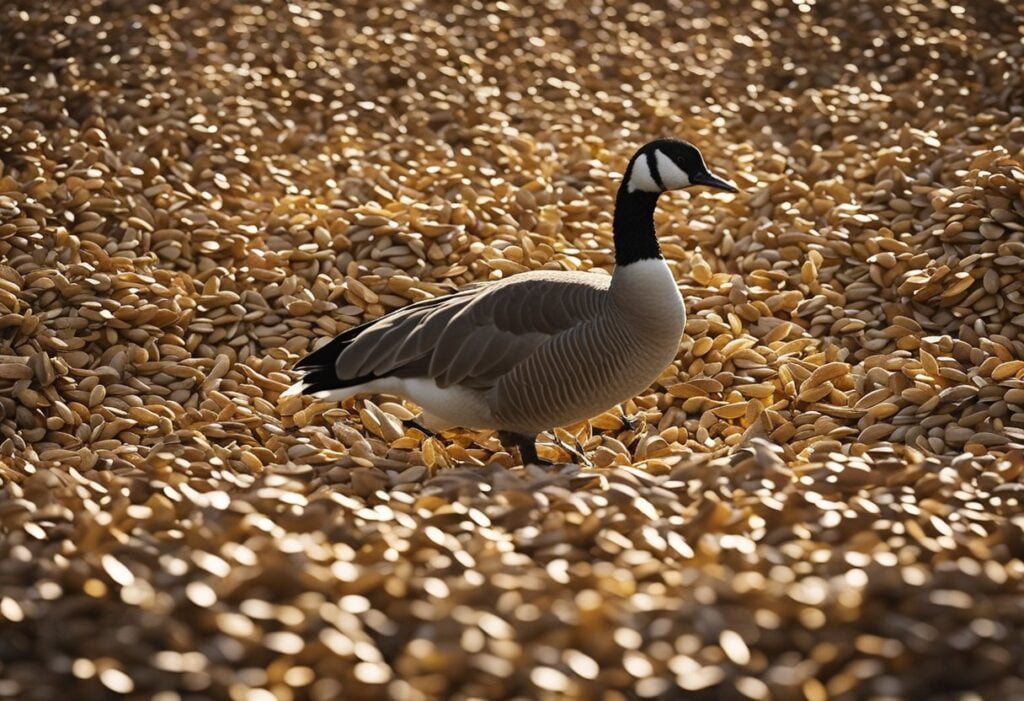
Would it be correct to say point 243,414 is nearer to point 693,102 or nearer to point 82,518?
point 82,518

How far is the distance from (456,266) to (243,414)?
117 cm

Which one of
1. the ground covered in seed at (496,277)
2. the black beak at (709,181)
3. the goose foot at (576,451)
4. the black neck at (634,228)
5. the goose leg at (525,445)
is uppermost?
the black beak at (709,181)

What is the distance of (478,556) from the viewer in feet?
8.09

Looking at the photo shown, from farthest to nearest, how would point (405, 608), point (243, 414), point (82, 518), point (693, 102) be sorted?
point (693, 102) < point (243, 414) < point (82, 518) < point (405, 608)

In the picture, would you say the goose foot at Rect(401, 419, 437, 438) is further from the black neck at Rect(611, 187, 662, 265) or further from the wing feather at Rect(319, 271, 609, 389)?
the black neck at Rect(611, 187, 662, 265)

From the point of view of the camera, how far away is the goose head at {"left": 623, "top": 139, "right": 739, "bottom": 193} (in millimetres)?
3422

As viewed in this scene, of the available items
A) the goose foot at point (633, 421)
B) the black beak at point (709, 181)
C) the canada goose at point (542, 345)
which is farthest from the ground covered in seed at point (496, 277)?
the black beak at point (709, 181)

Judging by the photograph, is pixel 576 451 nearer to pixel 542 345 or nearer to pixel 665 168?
pixel 542 345

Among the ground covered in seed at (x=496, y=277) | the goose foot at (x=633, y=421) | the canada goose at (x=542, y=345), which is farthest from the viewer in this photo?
Answer: the goose foot at (x=633, y=421)

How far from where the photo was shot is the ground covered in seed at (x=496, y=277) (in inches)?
82.6

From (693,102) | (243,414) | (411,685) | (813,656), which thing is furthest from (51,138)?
(813,656)

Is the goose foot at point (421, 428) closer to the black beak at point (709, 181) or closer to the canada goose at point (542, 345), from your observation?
A: the canada goose at point (542, 345)

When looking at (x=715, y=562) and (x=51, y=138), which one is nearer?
(x=715, y=562)

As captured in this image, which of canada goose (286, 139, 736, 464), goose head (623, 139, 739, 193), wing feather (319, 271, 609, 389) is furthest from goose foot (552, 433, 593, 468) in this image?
goose head (623, 139, 739, 193)
